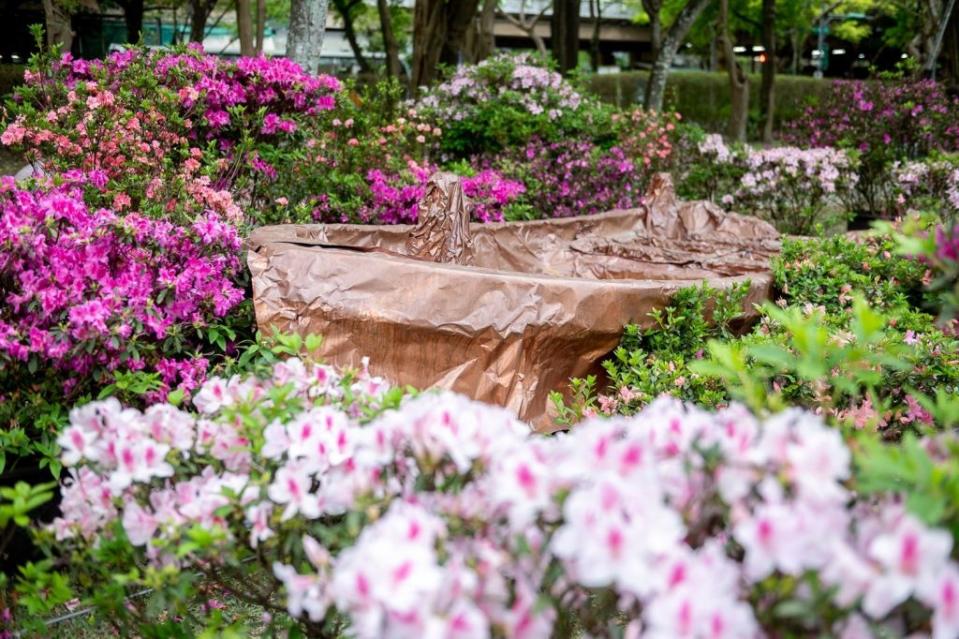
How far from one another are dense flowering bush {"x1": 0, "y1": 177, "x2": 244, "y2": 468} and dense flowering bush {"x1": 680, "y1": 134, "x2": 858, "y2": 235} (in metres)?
5.80

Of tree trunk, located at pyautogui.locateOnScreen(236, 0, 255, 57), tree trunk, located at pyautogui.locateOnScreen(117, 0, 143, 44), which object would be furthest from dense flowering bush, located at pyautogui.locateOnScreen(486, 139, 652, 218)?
tree trunk, located at pyautogui.locateOnScreen(117, 0, 143, 44)

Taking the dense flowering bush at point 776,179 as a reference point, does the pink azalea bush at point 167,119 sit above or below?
above

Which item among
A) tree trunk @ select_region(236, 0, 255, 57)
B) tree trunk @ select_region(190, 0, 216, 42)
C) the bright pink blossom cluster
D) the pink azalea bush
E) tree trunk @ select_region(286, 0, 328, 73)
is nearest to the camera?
the bright pink blossom cluster

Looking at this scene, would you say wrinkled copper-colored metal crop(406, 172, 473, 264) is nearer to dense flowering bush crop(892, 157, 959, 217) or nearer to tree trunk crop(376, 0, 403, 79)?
dense flowering bush crop(892, 157, 959, 217)

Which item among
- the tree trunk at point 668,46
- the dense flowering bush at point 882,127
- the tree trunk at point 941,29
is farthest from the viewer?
the tree trunk at point 941,29

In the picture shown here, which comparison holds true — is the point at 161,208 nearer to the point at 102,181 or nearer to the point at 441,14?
the point at 102,181

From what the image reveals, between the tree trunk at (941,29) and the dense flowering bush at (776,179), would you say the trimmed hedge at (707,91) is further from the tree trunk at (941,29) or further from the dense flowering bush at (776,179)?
the dense flowering bush at (776,179)

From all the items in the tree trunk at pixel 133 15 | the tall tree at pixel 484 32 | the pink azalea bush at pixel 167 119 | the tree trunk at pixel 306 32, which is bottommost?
the pink azalea bush at pixel 167 119

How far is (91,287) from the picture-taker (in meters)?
2.91

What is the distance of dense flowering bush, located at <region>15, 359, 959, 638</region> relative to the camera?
1090 millimetres

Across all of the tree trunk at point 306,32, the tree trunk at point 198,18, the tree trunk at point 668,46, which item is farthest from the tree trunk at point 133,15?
the tree trunk at point 306,32

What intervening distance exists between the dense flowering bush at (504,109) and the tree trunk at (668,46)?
10.2 ft

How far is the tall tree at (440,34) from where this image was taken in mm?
10477

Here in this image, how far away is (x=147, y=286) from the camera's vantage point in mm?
3023
